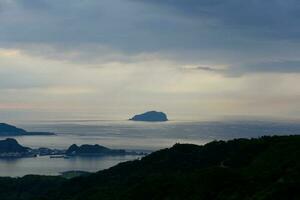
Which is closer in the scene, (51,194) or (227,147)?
(227,147)

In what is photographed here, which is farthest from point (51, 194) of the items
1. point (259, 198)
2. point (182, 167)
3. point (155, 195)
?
point (259, 198)

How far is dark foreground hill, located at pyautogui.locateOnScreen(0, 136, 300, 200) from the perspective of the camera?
113 feet

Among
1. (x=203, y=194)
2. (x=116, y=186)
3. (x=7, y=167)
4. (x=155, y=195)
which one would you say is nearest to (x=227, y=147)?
(x=116, y=186)

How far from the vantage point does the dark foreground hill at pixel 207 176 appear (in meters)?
34.4

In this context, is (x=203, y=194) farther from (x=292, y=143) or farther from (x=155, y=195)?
(x=292, y=143)

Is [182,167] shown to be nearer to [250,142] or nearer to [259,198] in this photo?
[250,142]

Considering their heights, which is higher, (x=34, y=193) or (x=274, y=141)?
(x=274, y=141)

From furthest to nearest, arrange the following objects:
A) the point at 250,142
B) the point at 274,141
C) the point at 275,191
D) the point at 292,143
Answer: the point at 250,142 < the point at 274,141 < the point at 292,143 < the point at 275,191

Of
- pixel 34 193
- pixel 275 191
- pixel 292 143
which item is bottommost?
pixel 34 193

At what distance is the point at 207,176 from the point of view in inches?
1604

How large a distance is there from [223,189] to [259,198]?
691 cm

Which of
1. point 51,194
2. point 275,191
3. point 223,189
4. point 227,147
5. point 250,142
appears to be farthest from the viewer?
point 51,194

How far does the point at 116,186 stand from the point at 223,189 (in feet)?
87.5

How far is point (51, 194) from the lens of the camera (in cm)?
7225
